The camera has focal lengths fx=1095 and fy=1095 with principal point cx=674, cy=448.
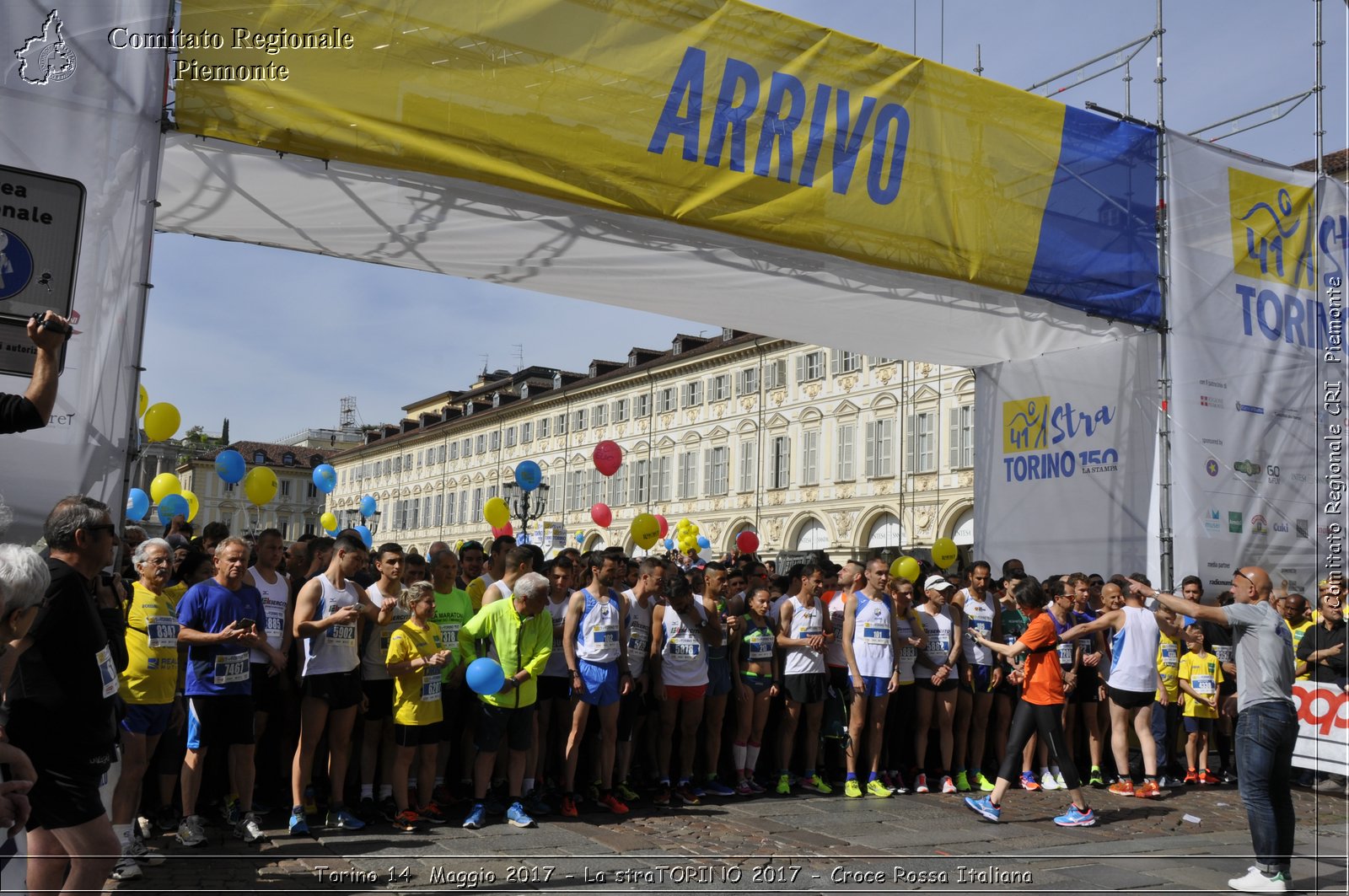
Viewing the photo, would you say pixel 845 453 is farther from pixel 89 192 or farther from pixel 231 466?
pixel 89 192

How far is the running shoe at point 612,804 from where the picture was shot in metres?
8.02

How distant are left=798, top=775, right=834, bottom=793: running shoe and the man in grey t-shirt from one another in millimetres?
3389

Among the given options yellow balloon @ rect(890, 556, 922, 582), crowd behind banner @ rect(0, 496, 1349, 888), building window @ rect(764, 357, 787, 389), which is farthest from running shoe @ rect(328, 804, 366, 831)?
building window @ rect(764, 357, 787, 389)

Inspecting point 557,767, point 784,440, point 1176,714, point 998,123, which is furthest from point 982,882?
point 784,440

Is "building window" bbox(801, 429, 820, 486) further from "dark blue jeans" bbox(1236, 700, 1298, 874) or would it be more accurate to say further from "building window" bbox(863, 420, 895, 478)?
"dark blue jeans" bbox(1236, 700, 1298, 874)

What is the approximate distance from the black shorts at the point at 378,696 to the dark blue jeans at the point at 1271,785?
5.42 m

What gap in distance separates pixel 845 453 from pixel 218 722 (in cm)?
3765

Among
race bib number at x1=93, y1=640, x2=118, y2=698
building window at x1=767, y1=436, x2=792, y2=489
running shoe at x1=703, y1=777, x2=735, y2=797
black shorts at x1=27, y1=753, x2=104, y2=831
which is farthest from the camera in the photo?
building window at x1=767, y1=436, x2=792, y2=489

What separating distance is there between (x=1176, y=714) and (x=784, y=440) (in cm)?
3567

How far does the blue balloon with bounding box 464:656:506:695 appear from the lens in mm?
7074

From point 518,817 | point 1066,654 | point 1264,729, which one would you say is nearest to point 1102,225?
point 1066,654

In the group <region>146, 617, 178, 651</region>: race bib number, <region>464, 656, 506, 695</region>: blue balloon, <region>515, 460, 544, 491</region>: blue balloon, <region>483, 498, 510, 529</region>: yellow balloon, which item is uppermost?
<region>515, 460, 544, 491</region>: blue balloon

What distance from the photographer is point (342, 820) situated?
23.1ft

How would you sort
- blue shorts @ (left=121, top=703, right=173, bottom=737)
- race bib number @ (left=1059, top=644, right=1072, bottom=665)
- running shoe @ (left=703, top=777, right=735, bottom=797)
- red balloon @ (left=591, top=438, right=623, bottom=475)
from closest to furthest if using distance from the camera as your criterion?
blue shorts @ (left=121, top=703, right=173, bottom=737) → running shoe @ (left=703, top=777, right=735, bottom=797) → race bib number @ (left=1059, top=644, right=1072, bottom=665) → red balloon @ (left=591, top=438, right=623, bottom=475)
